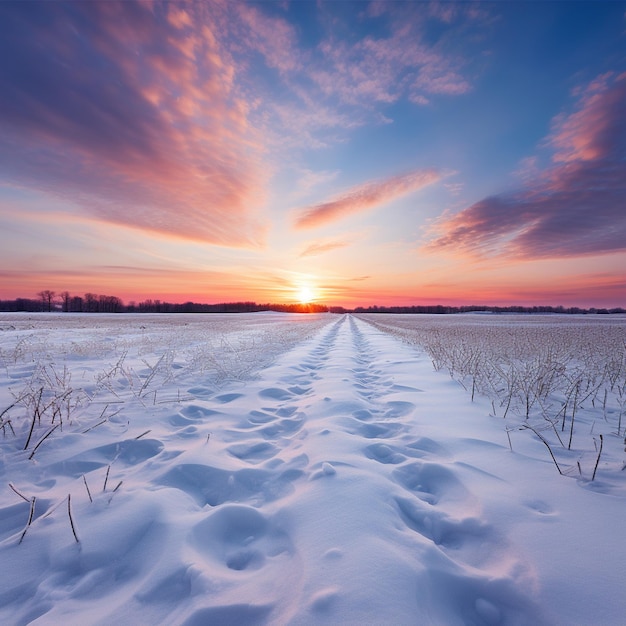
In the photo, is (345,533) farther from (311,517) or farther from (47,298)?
(47,298)

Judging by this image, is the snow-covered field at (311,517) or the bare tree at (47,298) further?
the bare tree at (47,298)

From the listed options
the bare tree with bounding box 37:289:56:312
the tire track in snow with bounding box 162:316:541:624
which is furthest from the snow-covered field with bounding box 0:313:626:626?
the bare tree with bounding box 37:289:56:312

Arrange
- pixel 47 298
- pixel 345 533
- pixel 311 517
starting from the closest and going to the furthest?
1. pixel 345 533
2. pixel 311 517
3. pixel 47 298

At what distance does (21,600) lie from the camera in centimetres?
163

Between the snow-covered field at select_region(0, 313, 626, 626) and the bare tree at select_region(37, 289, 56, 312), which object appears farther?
the bare tree at select_region(37, 289, 56, 312)

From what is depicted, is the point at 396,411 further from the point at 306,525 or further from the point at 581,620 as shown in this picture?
the point at 581,620

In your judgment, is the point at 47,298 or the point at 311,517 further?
the point at 47,298

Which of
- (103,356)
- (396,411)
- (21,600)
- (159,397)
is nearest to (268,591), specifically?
(21,600)

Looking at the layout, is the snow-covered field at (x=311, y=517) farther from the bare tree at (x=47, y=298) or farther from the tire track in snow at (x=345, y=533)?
the bare tree at (x=47, y=298)

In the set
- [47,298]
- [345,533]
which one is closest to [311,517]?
[345,533]

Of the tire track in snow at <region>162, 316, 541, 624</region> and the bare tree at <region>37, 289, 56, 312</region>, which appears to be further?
the bare tree at <region>37, 289, 56, 312</region>

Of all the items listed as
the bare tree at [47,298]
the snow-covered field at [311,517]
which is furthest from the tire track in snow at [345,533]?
the bare tree at [47,298]

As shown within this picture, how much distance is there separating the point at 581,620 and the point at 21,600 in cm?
284

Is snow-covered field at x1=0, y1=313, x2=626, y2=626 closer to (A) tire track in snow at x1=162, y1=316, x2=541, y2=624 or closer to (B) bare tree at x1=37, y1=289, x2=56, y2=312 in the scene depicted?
(A) tire track in snow at x1=162, y1=316, x2=541, y2=624
